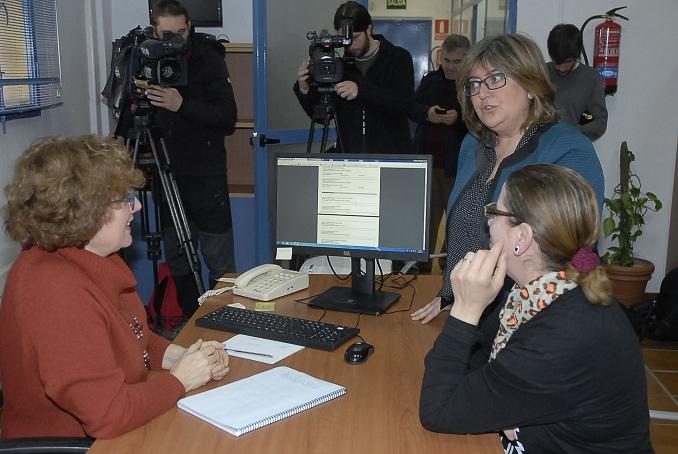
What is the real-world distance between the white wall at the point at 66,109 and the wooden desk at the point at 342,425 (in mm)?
1739

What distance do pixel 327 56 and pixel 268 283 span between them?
1.27 m

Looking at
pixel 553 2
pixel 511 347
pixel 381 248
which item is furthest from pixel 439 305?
pixel 553 2

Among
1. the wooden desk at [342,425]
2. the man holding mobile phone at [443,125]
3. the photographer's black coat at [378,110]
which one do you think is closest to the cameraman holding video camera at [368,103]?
the photographer's black coat at [378,110]

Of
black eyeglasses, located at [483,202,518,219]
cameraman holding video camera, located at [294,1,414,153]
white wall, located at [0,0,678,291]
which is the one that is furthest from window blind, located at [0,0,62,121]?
black eyeglasses, located at [483,202,518,219]

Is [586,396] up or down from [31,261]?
down

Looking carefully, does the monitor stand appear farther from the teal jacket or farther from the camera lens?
the camera lens

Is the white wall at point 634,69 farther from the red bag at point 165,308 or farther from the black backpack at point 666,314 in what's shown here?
the red bag at point 165,308

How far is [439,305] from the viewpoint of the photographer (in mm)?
1921

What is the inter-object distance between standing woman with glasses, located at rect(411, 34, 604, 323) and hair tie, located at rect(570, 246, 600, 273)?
538 millimetres

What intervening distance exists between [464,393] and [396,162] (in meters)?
0.88

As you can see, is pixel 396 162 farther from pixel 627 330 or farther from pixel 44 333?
pixel 44 333

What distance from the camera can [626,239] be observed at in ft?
13.4

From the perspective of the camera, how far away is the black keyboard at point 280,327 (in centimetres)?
169

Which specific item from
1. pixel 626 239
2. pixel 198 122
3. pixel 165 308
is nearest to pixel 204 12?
pixel 198 122
